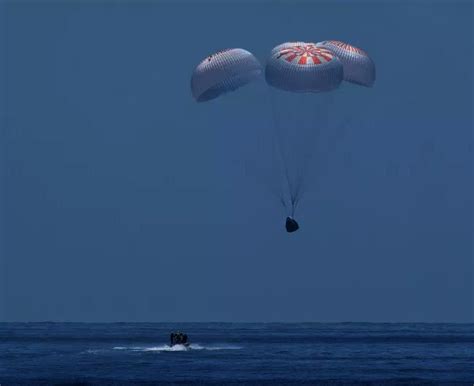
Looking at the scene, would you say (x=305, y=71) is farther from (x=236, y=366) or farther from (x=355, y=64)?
(x=236, y=366)

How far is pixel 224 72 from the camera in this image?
54531mm

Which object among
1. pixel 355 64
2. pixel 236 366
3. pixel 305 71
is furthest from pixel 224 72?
pixel 236 366

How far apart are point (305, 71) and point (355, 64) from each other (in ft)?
11.3

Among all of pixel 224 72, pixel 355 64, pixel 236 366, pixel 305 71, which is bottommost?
pixel 236 366

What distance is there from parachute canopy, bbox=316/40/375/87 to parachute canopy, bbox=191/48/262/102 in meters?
3.22

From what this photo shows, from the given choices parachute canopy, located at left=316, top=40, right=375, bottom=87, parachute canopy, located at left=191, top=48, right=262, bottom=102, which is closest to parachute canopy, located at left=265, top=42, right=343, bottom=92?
parachute canopy, located at left=191, top=48, right=262, bottom=102

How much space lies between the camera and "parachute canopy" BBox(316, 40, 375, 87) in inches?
2201

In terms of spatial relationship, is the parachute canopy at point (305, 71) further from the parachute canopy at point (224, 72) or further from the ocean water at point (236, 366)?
the ocean water at point (236, 366)

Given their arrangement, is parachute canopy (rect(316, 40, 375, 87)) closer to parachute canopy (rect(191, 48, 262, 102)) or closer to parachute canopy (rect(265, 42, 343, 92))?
parachute canopy (rect(265, 42, 343, 92))

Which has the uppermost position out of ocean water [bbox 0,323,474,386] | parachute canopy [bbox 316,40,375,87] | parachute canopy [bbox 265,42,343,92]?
parachute canopy [bbox 316,40,375,87]

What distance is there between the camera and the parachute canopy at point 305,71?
53.3 m

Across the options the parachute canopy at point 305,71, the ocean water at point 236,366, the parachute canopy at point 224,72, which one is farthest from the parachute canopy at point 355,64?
the ocean water at point 236,366

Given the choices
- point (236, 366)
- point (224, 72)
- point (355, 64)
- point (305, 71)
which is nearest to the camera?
point (305, 71)

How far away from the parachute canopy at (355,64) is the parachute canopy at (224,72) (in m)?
3.22
